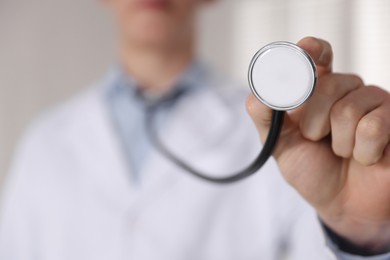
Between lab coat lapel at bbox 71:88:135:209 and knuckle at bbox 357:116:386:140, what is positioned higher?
knuckle at bbox 357:116:386:140

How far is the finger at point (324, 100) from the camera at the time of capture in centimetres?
33

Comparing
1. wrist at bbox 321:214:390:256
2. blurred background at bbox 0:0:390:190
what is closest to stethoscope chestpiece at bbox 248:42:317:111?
wrist at bbox 321:214:390:256

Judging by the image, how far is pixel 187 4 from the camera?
2.76 ft

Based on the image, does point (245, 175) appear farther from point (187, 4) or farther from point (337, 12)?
point (187, 4)

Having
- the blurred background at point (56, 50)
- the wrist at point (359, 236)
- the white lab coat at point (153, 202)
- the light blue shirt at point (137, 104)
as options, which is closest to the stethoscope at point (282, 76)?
the wrist at point (359, 236)

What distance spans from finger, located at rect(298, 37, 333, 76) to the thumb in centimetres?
4

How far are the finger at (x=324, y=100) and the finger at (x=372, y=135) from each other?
22mm

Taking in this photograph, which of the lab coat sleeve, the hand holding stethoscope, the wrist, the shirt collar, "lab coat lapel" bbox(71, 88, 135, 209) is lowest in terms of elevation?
the lab coat sleeve

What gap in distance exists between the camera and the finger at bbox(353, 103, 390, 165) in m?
0.32

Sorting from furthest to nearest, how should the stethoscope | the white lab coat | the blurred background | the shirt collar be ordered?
the blurred background < the shirt collar < the white lab coat < the stethoscope

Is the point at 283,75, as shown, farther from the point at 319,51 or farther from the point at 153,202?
the point at 153,202

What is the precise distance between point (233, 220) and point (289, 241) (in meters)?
0.09

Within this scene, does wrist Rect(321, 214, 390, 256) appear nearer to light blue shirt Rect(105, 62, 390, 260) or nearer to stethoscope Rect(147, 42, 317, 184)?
stethoscope Rect(147, 42, 317, 184)

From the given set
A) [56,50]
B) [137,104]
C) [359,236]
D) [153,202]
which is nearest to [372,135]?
[359,236]
